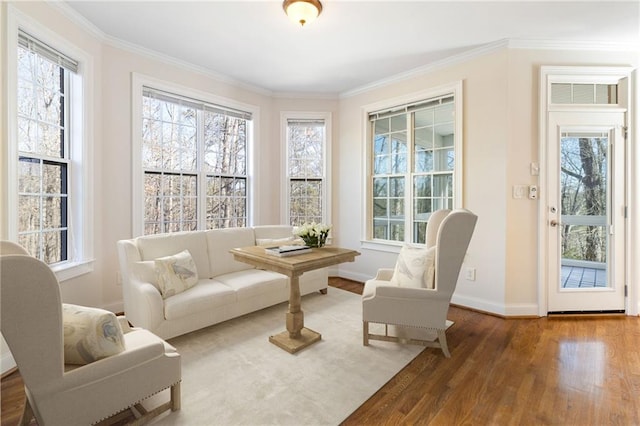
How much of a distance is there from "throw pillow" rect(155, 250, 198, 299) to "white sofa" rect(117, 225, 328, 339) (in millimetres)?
57

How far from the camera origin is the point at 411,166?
4125 millimetres

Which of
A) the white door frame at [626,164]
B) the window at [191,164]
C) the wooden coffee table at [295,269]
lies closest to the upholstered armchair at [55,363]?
the wooden coffee table at [295,269]

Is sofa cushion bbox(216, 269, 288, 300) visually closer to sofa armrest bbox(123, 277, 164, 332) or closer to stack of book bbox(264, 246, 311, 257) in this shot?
stack of book bbox(264, 246, 311, 257)

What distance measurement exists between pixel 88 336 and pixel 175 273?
133 centimetres

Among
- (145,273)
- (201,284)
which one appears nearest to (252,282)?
(201,284)

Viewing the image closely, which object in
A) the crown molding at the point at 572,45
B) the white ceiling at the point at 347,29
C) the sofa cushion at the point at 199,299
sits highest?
the white ceiling at the point at 347,29

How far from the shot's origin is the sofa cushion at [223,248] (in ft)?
11.0

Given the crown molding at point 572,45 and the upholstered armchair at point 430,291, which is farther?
the crown molding at point 572,45

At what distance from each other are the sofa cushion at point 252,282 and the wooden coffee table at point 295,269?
0.45 m

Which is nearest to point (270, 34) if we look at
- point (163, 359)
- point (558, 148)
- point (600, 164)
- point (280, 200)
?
point (280, 200)

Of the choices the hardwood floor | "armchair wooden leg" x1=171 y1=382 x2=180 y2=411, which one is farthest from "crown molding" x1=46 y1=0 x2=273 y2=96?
"armchair wooden leg" x1=171 y1=382 x2=180 y2=411

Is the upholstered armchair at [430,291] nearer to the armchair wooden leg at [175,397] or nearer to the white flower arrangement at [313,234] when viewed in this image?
the white flower arrangement at [313,234]

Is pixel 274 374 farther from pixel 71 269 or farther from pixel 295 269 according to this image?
pixel 71 269

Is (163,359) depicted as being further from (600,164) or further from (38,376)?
(600,164)
